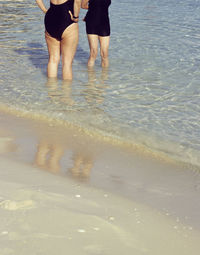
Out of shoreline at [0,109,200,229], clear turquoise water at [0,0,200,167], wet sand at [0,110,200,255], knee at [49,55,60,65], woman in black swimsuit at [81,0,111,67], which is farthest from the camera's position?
woman in black swimsuit at [81,0,111,67]

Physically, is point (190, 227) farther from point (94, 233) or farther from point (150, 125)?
point (150, 125)

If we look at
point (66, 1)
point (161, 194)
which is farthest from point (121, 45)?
point (161, 194)

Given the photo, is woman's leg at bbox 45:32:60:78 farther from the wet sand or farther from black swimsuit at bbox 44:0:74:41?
the wet sand

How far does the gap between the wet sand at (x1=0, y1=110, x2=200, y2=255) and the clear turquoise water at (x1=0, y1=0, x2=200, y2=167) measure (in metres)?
0.55

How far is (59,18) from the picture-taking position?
21.9 feet

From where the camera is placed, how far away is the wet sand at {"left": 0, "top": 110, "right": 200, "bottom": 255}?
3297 mm

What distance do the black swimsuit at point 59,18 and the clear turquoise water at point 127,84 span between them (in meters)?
0.99

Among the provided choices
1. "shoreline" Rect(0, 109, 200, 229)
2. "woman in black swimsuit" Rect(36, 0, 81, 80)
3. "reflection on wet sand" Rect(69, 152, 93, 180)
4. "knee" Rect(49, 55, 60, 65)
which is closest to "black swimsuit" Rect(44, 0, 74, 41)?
"woman in black swimsuit" Rect(36, 0, 81, 80)

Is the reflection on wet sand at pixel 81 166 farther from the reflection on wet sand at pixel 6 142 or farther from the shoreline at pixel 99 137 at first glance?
the reflection on wet sand at pixel 6 142

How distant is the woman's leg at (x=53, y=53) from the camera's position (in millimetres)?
6998

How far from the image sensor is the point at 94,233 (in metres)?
3.38

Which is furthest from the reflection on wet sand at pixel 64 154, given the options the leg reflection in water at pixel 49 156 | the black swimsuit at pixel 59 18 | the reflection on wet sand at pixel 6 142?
the black swimsuit at pixel 59 18

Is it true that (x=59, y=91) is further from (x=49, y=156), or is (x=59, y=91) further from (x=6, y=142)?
(x=49, y=156)

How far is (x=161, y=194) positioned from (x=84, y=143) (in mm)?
1422
